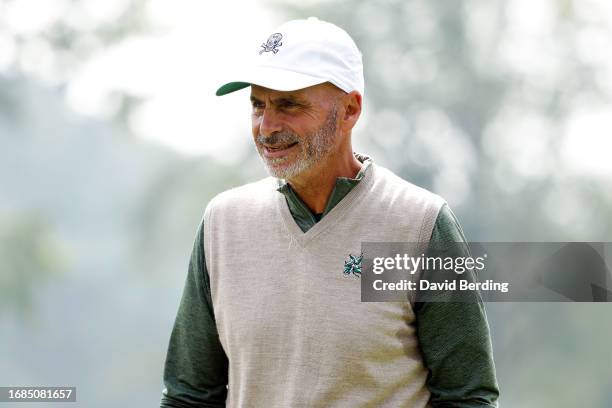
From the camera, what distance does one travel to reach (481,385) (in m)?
1.85

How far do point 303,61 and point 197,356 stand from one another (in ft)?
1.94

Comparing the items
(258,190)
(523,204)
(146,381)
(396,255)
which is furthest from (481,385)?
(146,381)

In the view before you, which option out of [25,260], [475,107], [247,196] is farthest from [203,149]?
[247,196]

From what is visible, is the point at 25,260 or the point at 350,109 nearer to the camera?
the point at 350,109

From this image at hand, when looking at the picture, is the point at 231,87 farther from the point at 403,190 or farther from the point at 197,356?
the point at 197,356

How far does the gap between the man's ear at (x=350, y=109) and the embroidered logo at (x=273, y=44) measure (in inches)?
6.3

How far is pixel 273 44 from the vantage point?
6.49 ft

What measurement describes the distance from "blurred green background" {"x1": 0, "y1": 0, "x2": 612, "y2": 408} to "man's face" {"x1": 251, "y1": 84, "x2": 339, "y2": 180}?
8.30 metres

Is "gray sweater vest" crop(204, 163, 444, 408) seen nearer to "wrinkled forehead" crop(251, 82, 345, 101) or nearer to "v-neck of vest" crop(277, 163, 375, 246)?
"v-neck of vest" crop(277, 163, 375, 246)

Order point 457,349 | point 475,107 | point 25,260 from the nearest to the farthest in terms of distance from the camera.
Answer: point 457,349 < point 475,107 < point 25,260

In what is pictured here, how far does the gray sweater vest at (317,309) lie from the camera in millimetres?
1837

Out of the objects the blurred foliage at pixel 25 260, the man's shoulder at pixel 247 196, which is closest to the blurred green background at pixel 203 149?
the blurred foliage at pixel 25 260

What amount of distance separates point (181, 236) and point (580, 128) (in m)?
4.55

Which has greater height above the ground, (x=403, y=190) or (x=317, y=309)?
(x=403, y=190)
